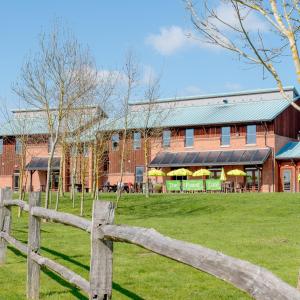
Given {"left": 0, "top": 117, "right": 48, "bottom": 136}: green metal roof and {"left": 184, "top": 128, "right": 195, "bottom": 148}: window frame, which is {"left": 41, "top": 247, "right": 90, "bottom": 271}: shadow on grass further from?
{"left": 184, "top": 128, "right": 195, "bottom": 148}: window frame

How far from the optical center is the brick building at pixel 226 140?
44.2 m

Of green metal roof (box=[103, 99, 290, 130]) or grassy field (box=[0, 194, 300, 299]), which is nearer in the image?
grassy field (box=[0, 194, 300, 299])

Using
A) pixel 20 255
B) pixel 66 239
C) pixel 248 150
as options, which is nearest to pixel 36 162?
pixel 248 150

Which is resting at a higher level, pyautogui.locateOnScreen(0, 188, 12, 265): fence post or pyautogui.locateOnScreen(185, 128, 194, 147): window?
pyautogui.locateOnScreen(185, 128, 194, 147): window

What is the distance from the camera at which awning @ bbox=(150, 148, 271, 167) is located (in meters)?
43.6

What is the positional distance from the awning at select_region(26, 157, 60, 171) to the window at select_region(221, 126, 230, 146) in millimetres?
17164

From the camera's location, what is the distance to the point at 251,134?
4547 cm

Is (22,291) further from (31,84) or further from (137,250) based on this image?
(31,84)

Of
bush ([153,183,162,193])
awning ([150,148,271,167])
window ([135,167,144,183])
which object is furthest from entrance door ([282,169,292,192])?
window ([135,167,144,183])

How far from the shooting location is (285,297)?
2.66 meters

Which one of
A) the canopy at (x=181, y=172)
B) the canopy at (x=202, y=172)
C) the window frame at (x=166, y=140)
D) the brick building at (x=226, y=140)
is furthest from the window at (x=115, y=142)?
the canopy at (x=202, y=172)

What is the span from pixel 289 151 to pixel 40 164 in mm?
25009

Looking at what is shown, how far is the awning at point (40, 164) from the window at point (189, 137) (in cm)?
1368

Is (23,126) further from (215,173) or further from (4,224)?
(215,173)
